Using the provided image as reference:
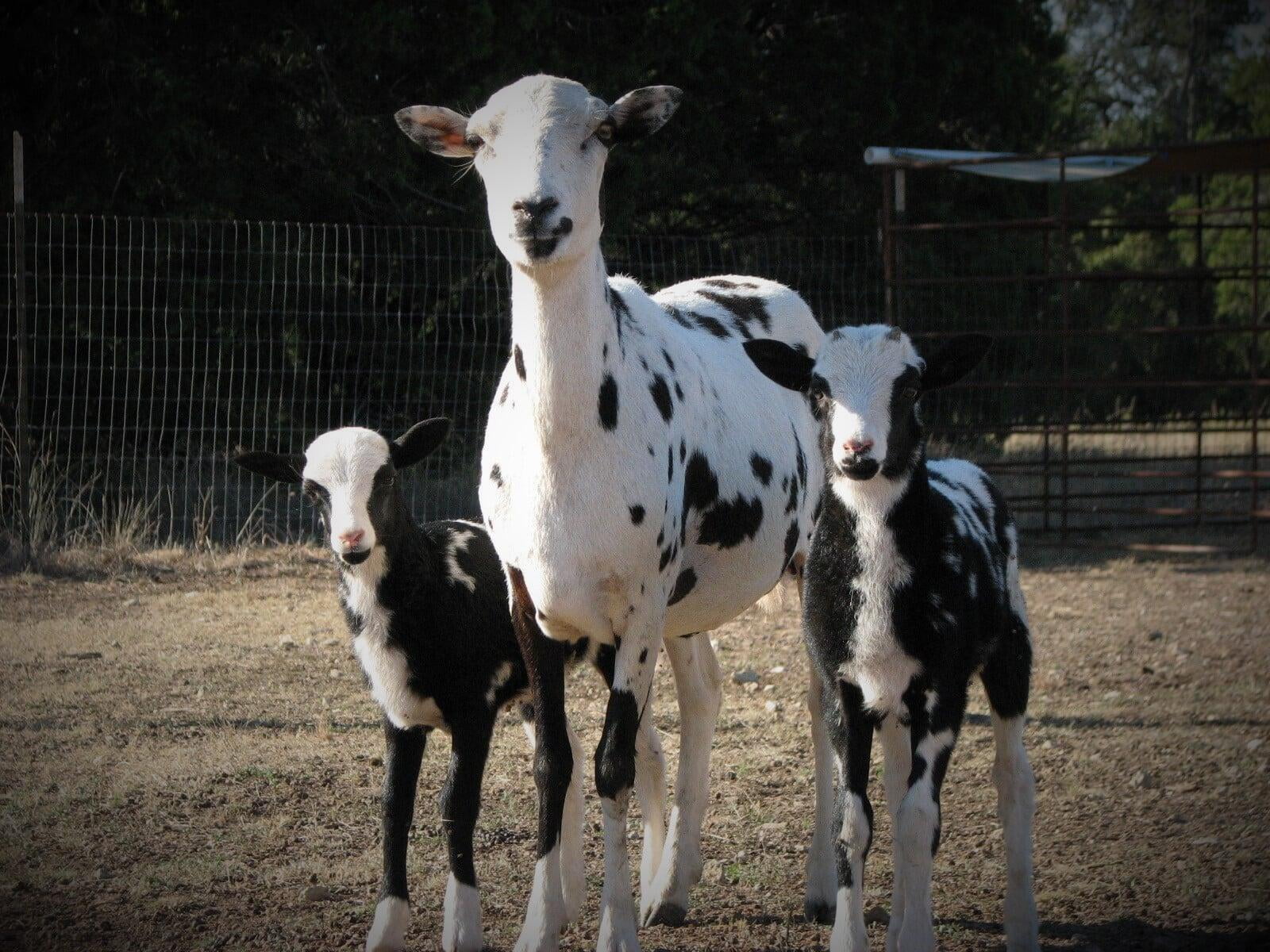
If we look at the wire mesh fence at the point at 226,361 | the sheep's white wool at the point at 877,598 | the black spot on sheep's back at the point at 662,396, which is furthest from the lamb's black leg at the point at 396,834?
the wire mesh fence at the point at 226,361

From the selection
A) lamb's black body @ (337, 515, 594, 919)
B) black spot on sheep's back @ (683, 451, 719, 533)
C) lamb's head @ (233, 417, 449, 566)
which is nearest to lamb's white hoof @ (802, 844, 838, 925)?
lamb's black body @ (337, 515, 594, 919)

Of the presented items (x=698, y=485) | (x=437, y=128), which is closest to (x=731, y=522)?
(x=698, y=485)

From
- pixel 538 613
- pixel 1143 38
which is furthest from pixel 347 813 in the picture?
pixel 1143 38

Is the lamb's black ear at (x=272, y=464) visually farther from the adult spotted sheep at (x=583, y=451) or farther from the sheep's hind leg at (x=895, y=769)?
the sheep's hind leg at (x=895, y=769)

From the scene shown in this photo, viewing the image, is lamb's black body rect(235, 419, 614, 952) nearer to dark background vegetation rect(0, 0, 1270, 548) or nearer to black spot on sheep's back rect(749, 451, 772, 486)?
black spot on sheep's back rect(749, 451, 772, 486)

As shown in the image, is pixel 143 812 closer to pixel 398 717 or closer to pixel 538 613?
pixel 398 717

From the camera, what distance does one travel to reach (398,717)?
5.29 m

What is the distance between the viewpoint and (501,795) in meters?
6.81

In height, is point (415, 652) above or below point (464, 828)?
above

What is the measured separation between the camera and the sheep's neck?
488cm

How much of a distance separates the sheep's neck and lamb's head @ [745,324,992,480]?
58 centimetres

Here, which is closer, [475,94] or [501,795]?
[501,795]

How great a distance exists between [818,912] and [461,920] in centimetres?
138

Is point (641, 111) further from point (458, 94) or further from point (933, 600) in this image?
point (458, 94)
